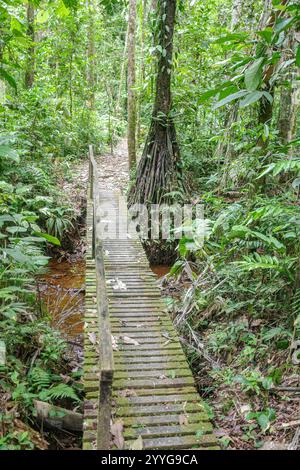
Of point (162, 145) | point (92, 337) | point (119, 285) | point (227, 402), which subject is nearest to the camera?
point (227, 402)

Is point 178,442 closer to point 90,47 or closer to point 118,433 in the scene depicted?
point 118,433

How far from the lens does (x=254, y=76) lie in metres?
1.54

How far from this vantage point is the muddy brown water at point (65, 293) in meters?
5.00

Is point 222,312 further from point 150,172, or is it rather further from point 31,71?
point 31,71

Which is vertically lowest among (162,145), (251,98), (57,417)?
(57,417)

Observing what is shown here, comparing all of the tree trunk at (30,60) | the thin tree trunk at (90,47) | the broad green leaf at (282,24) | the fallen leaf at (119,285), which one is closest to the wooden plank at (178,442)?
the fallen leaf at (119,285)

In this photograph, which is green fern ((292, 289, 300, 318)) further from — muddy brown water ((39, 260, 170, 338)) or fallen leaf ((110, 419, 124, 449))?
muddy brown water ((39, 260, 170, 338))

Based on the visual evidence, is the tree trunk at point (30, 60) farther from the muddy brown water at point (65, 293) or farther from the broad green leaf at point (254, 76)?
the broad green leaf at point (254, 76)

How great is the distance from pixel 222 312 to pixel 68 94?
9.61m

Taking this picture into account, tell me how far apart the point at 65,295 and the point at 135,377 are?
2530mm

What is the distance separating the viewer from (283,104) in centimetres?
474

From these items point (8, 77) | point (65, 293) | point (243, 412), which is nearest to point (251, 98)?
point (8, 77)

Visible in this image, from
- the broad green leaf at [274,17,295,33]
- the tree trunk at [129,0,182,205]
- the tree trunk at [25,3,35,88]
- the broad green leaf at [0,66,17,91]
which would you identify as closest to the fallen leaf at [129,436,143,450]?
the broad green leaf at [0,66,17,91]
